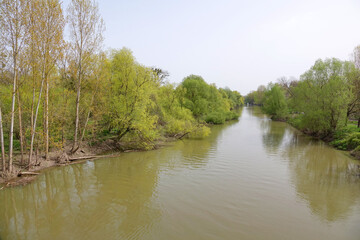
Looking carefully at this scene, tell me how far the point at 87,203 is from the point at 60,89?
31.0 ft

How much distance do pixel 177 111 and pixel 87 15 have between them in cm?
1551

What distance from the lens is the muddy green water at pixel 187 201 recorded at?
7.49 metres

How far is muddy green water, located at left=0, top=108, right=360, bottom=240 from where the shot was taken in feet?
24.6

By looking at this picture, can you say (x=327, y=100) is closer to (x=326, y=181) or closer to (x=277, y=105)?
(x=326, y=181)

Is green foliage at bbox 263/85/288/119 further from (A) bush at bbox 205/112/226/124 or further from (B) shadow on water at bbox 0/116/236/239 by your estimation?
(B) shadow on water at bbox 0/116/236/239

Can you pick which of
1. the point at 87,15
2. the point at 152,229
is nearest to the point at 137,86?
the point at 87,15

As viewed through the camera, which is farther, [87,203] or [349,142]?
[349,142]

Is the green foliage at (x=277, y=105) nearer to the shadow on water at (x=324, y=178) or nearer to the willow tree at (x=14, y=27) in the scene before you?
the shadow on water at (x=324, y=178)

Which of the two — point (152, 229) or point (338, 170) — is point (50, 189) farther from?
point (338, 170)

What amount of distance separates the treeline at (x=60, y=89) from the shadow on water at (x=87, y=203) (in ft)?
7.68

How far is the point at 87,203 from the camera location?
9.34 m

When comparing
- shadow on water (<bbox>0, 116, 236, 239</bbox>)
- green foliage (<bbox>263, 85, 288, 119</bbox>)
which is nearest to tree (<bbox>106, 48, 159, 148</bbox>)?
shadow on water (<bbox>0, 116, 236, 239</bbox>)

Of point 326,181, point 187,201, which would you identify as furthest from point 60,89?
point 326,181

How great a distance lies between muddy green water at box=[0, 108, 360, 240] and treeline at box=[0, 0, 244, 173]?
3090 mm
